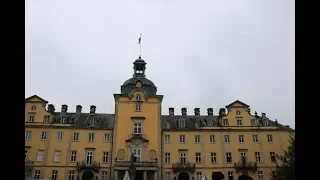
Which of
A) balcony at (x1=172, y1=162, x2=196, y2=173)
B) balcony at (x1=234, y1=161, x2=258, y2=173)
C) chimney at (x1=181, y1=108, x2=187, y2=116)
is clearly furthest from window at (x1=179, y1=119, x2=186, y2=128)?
balcony at (x1=234, y1=161, x2=258, y2=173)

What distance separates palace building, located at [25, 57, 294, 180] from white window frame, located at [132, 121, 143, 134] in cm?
14

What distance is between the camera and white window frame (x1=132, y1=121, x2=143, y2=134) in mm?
42438

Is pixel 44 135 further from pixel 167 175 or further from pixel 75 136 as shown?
A: pixel 167 175

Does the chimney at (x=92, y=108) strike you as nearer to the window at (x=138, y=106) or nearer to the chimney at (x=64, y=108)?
the chimney at (x=64, y=108)

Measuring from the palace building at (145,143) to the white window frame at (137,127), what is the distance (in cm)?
14

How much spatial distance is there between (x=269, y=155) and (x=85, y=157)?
25626mm

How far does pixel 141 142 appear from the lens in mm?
41625

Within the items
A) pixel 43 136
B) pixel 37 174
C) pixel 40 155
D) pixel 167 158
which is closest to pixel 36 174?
pixel 37 174

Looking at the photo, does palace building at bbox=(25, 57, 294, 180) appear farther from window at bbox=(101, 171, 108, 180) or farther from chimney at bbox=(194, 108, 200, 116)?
chimney at bbox=(194, 108, 200, 116)

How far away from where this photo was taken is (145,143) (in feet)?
137

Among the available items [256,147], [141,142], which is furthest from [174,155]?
[256,147]

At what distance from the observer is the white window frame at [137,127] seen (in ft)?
139

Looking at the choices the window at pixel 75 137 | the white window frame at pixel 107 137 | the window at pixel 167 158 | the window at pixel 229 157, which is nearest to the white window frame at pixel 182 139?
the window at pixel 167 158
